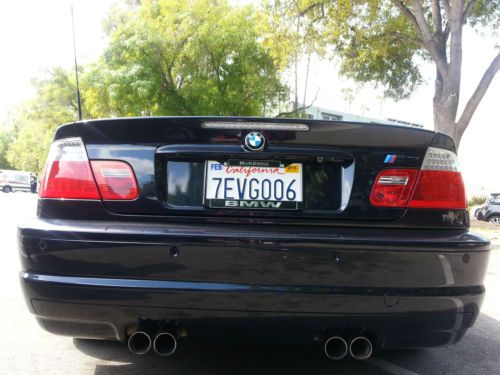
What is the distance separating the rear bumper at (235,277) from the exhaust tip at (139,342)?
0.06m

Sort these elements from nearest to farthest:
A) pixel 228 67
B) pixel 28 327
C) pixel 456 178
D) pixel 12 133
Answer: pixel 456 178
pixel 28 327
pixel 228 67
pixel 12 133

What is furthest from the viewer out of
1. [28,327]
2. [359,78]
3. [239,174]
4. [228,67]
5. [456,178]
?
[228,67]

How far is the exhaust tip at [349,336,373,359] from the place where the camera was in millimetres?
1880

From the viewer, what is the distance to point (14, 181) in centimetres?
3797

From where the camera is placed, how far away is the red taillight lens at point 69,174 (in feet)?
6.37

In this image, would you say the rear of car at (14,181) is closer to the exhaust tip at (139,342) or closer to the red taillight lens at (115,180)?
the red taillight lens at (115,180)

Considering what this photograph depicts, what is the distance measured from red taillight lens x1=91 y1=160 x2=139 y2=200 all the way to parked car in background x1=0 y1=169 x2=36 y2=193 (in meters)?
40.3

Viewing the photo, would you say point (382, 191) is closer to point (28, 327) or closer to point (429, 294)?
point (429, 294)

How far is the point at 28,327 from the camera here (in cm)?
307

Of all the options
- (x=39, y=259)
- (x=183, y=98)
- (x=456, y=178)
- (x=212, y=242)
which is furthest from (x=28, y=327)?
(x=183, y=98)

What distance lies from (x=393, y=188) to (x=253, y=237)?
68 cm

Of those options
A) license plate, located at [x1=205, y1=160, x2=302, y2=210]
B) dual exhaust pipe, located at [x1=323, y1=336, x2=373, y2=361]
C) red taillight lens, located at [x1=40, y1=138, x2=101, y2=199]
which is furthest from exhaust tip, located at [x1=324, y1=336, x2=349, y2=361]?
red taillight lens, located at [x1=40, y1=138, x2=101, y2=199]

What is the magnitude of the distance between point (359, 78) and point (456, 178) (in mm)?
11218

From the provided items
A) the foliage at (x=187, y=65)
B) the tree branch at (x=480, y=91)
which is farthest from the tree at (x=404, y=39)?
the foliage at (x=187, y=65)
